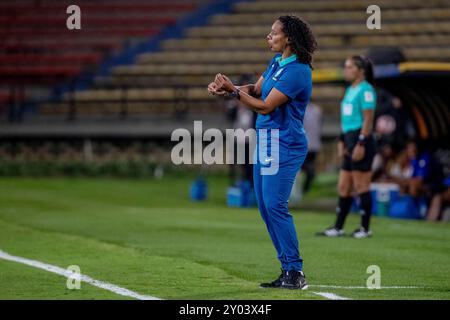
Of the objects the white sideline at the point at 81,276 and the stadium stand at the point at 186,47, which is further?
the stadium stand at the point at 186,47

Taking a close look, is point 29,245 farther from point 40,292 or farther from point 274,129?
Result: point 274,129

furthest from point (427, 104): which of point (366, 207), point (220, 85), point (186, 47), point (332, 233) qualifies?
point (186, 47)

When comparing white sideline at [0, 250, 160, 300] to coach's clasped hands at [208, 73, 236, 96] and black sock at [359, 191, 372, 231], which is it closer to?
coach's clasped hands at [208, 73, 236, 96]

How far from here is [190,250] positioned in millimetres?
11773

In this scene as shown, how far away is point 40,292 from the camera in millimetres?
8445

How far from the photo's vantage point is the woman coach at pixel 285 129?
336 inches

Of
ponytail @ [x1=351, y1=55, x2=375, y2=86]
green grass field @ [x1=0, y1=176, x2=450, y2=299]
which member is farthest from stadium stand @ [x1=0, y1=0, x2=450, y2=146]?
ponytail @ [x1=351, y1=55, x2=375, y2=86]

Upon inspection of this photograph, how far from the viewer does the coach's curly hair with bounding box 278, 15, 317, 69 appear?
861cm

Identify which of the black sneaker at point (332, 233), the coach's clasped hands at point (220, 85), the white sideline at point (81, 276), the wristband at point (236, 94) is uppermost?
the coach's clasped hands at point (220, 85)

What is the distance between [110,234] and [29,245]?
5.44ft

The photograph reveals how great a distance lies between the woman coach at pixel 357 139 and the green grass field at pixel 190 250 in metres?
0.46

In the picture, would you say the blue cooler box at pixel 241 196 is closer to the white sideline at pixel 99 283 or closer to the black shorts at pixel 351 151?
the black shorts at pixel 351 151

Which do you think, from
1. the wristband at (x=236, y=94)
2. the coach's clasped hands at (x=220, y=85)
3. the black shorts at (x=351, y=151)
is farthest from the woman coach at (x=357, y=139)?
the coach's clasped hands at (x=220, y=85)
